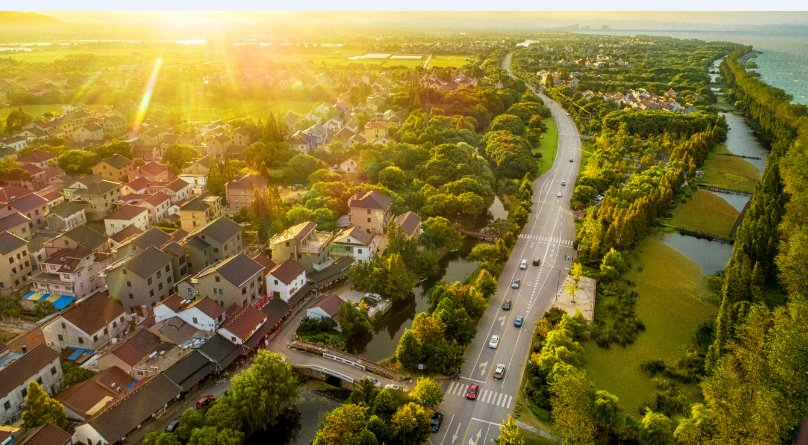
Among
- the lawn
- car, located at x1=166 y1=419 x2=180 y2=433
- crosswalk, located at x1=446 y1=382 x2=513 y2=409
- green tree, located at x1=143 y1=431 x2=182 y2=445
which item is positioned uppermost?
the lawn

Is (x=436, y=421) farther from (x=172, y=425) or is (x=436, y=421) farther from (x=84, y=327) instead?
(x=84, y=327)

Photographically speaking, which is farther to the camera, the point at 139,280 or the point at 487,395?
the point at 139,280

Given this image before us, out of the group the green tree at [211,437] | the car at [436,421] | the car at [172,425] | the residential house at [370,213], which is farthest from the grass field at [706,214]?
the car at [172,425]

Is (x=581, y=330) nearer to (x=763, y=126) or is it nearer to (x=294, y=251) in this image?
(x=294, y=251)

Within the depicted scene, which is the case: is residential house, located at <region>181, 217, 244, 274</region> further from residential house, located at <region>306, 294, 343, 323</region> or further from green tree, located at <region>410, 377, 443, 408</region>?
green tree, located at <region>410, 377, 443, 408</region>

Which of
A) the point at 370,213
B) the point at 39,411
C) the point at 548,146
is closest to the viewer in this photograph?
the point at 39,411

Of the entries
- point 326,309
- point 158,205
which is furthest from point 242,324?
point 158,205

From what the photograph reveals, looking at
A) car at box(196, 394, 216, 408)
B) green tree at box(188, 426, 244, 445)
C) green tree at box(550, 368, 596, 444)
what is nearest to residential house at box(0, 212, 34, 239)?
car at box(196, 394, 216, 408)
